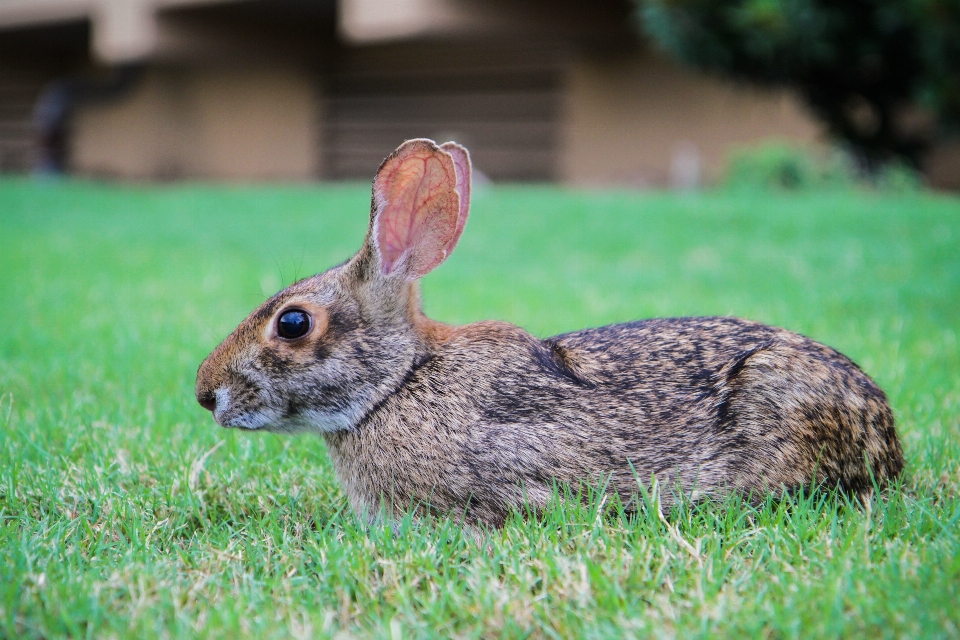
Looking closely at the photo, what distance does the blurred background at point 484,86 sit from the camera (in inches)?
519

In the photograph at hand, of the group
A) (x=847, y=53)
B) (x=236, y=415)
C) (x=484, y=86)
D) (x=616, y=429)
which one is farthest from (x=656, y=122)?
(x=236, y=415)

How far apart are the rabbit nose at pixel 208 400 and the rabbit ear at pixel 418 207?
68 centimetres

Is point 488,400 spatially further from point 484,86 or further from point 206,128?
point 206,128

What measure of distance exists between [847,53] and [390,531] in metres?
12.8

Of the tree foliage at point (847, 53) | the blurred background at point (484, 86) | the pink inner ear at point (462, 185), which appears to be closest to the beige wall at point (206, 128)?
the blurred background at point (484, 86)

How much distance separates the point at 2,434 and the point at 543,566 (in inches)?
93.0

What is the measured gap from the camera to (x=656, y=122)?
18.4 m

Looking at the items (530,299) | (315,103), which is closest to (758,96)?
(530,299)

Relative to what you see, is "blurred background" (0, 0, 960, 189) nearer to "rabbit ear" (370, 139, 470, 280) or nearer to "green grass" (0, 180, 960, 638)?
"green grass" (0, 180, 960, 638)

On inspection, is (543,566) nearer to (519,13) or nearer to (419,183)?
(419,183)

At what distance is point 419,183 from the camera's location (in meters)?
2.99

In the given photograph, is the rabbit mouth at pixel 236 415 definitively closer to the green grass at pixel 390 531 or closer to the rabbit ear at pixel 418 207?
the green grass at pixel 390 531

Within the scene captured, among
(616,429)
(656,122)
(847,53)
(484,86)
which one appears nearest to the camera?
(616,429)

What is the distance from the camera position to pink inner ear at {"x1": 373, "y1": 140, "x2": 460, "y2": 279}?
294cm
